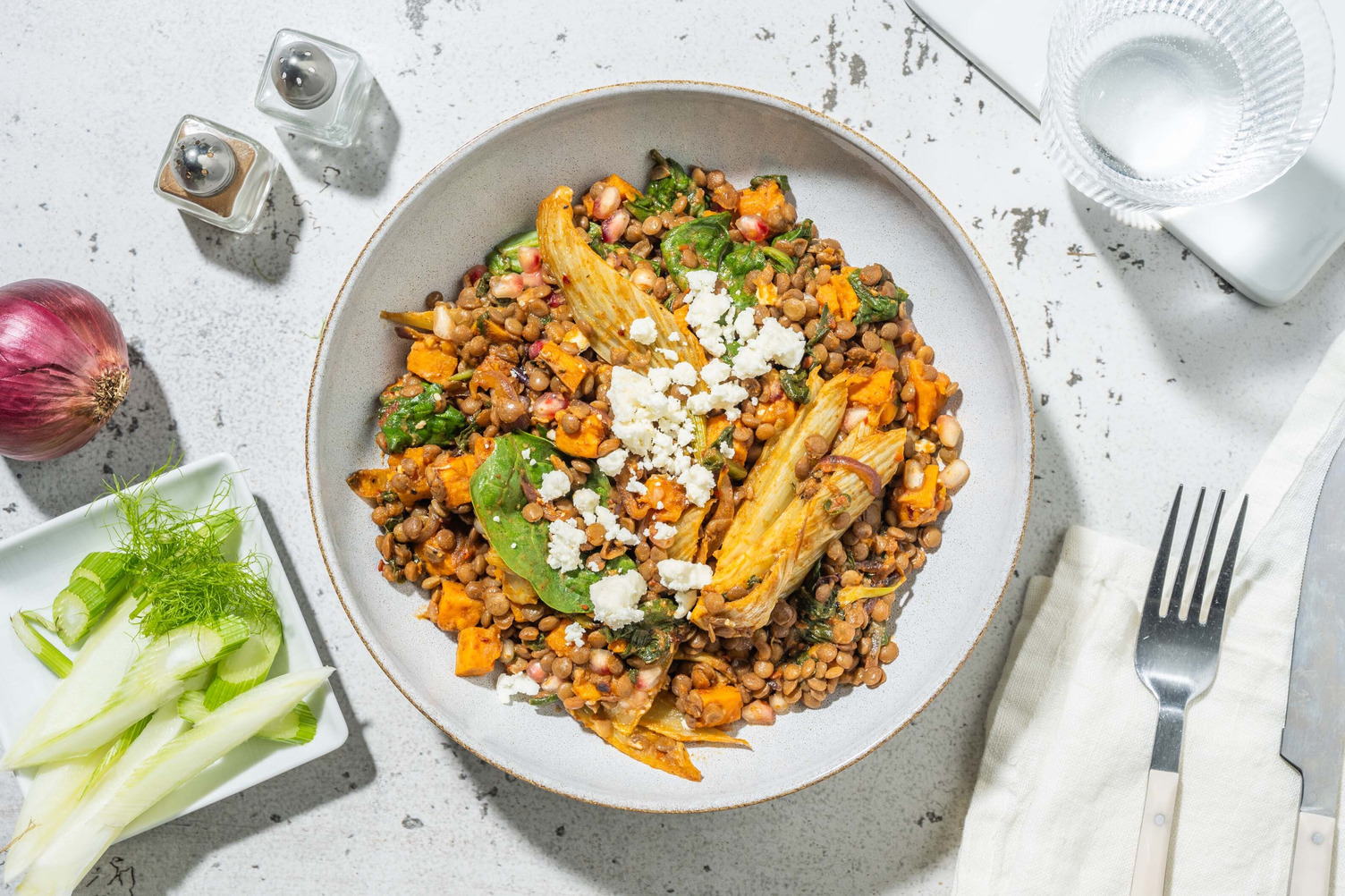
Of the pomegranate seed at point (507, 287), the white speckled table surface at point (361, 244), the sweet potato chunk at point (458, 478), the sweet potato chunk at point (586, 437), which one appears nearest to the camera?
the sweet potato chunk at point (586, 437)

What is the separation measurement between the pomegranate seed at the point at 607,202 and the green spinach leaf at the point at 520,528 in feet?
2.20

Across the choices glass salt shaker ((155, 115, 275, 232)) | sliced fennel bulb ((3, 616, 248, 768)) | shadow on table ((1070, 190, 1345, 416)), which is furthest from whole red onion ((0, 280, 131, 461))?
shadow on table ((1070, 190, 1345, 416))

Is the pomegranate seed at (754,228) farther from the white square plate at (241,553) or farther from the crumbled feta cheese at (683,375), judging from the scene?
the white square plate at (241,553)

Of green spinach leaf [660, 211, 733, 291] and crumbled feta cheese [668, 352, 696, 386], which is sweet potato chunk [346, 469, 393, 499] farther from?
green spinach leaf [660, 211, 733, 291]

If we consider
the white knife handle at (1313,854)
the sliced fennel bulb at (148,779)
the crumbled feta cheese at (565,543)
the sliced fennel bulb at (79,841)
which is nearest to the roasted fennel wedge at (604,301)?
the crumbled feta cheese at (565,543)

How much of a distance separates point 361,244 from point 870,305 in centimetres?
157

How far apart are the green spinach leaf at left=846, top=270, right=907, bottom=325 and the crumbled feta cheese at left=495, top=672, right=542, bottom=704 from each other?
128 cm

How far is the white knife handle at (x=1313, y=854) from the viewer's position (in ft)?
8.52

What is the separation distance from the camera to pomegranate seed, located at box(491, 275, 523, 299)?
2.39 m

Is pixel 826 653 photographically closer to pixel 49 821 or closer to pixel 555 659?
pixel 555 659

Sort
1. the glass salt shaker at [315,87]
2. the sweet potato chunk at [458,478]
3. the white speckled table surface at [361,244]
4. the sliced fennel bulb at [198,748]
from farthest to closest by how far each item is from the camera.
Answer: the white speckled table surface at [361,244] < the glass salt shaker at [315,87] < the sliced fennel bulb at [198,748] < the sweet potato chunk at [458,478]

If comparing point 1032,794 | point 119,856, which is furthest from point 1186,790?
point 119,856

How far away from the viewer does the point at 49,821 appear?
2.62 meters

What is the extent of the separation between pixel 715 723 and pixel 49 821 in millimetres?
1997
